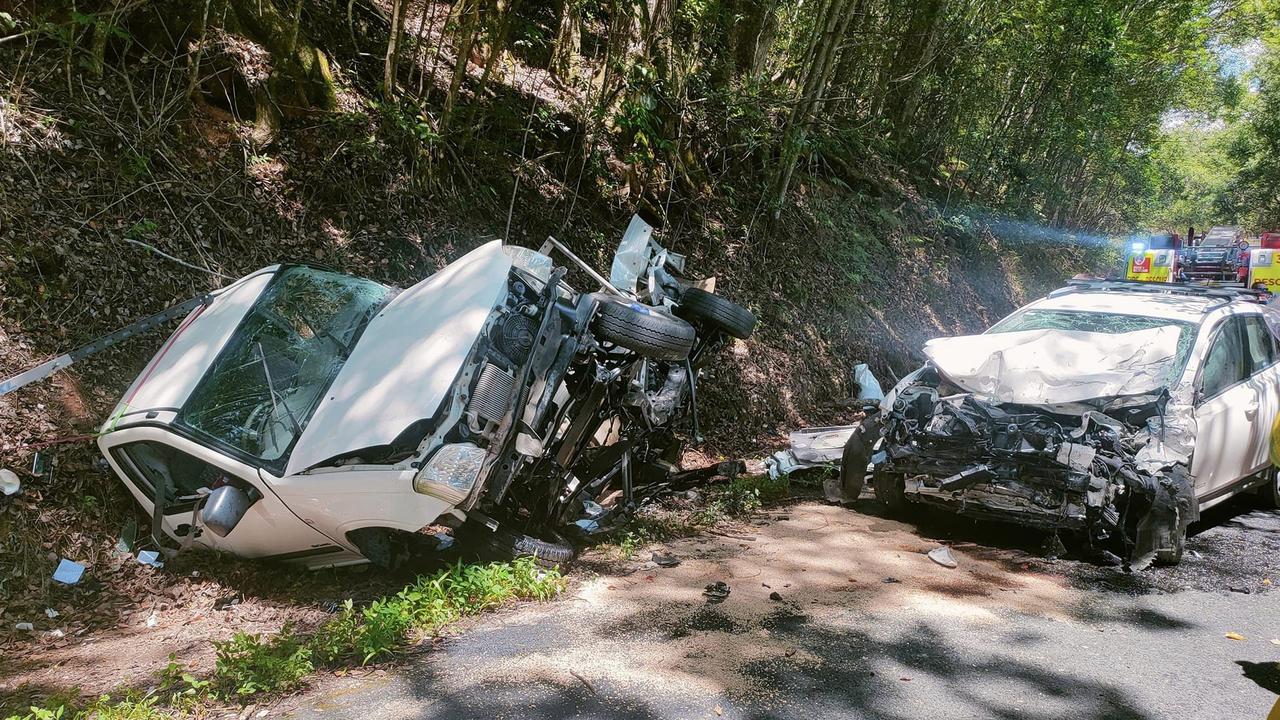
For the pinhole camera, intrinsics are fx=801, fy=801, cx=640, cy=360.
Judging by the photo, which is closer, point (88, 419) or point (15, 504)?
point (15, 504)

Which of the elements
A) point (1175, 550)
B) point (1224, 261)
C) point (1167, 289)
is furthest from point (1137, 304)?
point (1224, 261)

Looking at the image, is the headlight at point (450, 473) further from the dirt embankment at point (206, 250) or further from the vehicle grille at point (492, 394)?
the dirt embankment at point (206, 250)

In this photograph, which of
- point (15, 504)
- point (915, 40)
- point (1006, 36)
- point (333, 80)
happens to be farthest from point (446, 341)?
point (1006, 36)

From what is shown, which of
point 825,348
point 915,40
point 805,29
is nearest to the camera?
point 825,348

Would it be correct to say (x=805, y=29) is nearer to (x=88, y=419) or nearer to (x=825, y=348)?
(x=825, y=348)

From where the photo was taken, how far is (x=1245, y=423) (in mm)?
5555

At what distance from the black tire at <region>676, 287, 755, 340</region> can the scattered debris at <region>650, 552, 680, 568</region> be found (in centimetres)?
167

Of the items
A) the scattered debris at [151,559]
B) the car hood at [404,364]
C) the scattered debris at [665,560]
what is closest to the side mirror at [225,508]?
the car hood at [404,364]

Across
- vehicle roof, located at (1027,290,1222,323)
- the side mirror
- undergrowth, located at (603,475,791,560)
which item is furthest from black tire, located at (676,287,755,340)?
the side mirror

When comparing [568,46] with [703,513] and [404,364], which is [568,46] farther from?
[404,364]

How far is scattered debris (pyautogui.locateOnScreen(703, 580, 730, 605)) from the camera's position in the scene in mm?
4391

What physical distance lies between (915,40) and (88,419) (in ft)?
43.8

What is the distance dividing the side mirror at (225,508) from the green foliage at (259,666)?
65cm

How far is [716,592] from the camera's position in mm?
4484
